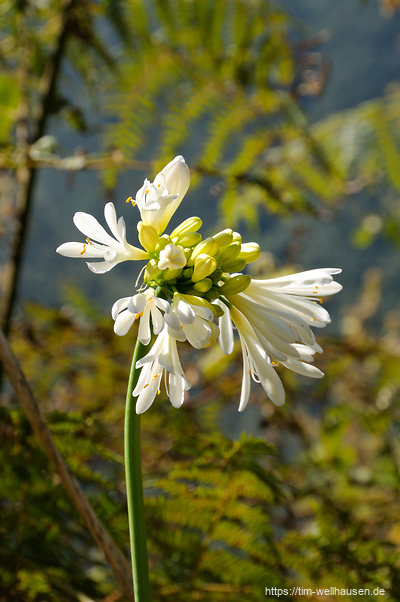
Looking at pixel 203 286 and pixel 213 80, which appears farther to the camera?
pixel 213 80

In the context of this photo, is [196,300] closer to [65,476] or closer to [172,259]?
[172,259]

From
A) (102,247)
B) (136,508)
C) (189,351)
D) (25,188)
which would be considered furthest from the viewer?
(189,351)

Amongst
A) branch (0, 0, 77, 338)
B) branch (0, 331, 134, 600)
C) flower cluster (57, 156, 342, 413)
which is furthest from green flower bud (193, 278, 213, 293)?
branch (0, 0, 77, 338)

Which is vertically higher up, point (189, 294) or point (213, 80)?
point (213, 80)

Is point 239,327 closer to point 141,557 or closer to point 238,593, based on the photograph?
point 141,557

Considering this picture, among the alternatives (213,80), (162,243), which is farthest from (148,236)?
(213,80)

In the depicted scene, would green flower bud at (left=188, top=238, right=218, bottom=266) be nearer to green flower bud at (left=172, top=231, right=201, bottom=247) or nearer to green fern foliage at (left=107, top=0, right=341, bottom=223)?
green flower bud at (left=172, top=231, right=201, bottom=247)

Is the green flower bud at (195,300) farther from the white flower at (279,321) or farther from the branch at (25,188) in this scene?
the branch at (25,188)

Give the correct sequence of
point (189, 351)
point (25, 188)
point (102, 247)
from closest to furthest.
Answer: point (102, 247), point (25, 188), point (189, 351)
